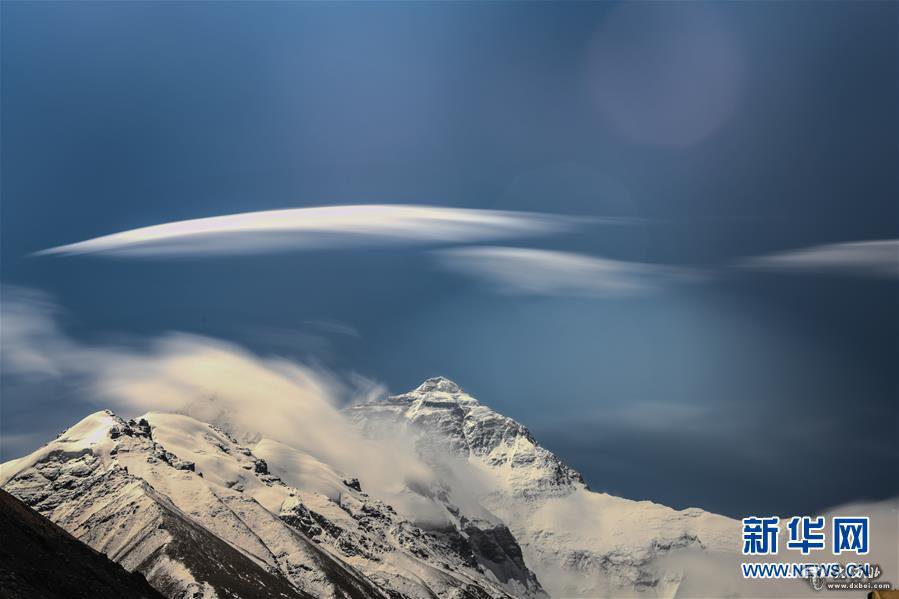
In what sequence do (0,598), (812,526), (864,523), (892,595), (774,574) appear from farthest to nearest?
(774,574), (812,526), (864,523), (0,598), (892,595)

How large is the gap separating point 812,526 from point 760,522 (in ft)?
28.4

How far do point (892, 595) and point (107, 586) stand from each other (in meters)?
160

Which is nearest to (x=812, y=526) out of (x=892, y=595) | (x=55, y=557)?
(x=892, y=595)

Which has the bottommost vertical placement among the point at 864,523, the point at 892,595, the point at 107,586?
the point at 892,595

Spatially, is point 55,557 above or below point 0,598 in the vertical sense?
above

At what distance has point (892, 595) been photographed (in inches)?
1423

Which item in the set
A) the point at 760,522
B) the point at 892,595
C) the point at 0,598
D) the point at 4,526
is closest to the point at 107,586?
the point at 4,526

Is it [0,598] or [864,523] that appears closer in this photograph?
[0,598]

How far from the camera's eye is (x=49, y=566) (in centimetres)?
15712

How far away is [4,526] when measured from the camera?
164750mm

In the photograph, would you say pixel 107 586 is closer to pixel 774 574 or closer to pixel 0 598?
pixel 0 598

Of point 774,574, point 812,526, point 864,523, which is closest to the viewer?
point 864,523

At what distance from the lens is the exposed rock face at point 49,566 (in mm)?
137000

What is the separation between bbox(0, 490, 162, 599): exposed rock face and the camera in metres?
137
